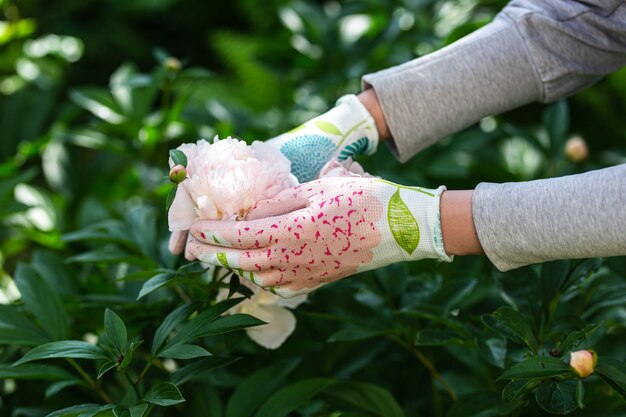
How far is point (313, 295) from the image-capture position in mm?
971

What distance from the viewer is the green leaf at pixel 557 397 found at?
2.28ft

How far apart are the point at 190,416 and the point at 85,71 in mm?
1879

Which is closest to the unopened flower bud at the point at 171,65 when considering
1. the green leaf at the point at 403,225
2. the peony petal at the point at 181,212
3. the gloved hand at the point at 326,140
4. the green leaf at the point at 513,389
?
the gloved hand at the point at 326,140

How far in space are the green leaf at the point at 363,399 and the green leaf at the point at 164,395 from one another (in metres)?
0.23

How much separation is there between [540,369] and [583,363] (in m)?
0.05

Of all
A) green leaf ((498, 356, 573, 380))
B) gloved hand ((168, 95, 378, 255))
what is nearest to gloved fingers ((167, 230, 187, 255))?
gloved hand ((168, 95, 378, 255))

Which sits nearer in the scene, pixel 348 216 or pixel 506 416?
pixel 348 216

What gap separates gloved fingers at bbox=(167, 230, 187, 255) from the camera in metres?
0.83

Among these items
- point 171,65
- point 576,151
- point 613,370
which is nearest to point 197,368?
point 613,370

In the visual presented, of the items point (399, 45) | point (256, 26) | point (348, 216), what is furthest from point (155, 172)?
point (256, 26)

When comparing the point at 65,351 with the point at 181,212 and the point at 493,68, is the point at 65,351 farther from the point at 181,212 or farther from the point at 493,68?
the point at 493,68

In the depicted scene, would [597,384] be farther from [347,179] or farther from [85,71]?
[85,71]

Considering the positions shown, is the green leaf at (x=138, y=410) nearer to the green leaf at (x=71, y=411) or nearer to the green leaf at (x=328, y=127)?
the green leaf at (x=71, y=411)

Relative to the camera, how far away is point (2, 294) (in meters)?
1.14
